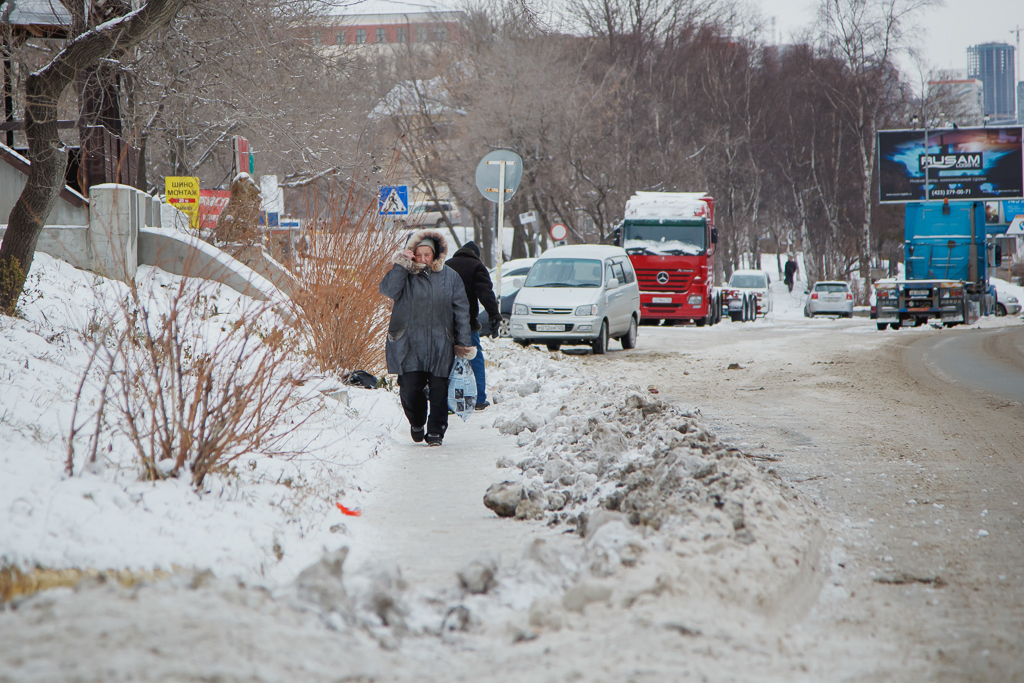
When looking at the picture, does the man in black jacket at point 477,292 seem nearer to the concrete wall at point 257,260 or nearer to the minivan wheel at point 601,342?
the concrete wall at point 257,260

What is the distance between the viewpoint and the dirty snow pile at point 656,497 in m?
3.72

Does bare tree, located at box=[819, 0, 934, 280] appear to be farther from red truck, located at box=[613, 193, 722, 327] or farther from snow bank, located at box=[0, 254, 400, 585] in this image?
snow bank, located at box=[0, 254, 400, 585]

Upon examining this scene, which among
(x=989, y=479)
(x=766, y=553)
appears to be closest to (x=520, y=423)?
(x=989, y=479)

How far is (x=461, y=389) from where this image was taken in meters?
7.50

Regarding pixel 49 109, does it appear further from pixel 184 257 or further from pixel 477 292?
pixel 477 292

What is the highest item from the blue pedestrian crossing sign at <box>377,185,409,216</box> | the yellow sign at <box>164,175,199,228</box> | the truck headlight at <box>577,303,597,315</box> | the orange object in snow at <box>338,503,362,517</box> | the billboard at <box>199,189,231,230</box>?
the yellow sign at <box>164,175,199,228</box>

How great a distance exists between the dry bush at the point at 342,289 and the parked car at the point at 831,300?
109 feet

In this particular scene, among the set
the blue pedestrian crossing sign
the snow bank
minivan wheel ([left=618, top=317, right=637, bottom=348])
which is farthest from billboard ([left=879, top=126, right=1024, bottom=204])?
the snow bank

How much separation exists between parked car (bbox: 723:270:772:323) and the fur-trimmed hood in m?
27.9

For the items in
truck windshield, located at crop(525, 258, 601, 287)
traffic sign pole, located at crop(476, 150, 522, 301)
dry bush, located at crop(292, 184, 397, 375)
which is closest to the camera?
→ dry bush, located at crop(292, 184, 397, 375)

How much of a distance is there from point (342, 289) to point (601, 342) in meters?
8.36

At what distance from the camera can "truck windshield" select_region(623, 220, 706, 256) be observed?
25391 millimetres

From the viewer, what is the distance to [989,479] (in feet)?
19.8

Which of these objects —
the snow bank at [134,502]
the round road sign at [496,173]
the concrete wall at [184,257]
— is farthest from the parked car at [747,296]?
the snow bank at [134,502]
